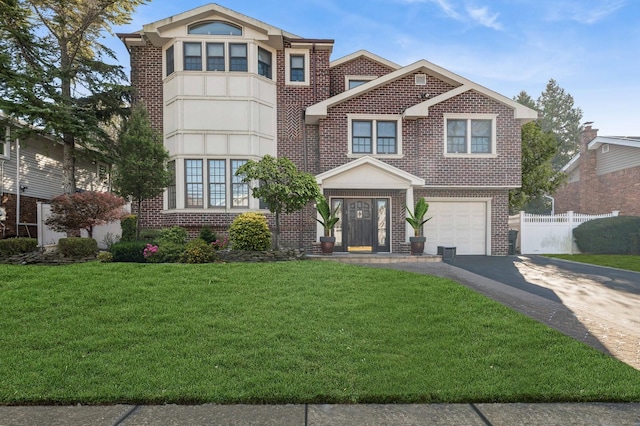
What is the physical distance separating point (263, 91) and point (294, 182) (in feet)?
17.8

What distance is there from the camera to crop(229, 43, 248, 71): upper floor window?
13.6 meters

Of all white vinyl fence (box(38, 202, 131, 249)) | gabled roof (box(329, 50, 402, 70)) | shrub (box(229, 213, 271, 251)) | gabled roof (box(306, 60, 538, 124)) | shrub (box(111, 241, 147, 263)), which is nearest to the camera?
shrub (box(111, 241, 147, 263))

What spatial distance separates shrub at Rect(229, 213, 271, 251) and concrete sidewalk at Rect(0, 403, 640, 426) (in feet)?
22.9

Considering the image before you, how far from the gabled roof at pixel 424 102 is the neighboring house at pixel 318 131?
4cm

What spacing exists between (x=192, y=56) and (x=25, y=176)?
8.77 metres

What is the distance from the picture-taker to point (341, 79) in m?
16.0

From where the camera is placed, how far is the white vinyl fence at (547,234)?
15.9 metres

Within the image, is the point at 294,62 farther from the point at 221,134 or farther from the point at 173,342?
the point at 173,342

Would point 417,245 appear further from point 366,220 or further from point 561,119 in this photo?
point 561,119

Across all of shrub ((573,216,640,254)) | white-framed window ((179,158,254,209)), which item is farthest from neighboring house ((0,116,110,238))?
shrub ((573,216,640,254))

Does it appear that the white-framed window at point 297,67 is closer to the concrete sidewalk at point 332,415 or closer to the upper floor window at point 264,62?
the upper floor window at point 264,62

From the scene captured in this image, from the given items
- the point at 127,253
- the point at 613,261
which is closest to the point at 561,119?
the point at 613,261

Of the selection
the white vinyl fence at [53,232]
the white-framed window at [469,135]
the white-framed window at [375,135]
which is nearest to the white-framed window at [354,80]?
the white-framed window at [375,135]

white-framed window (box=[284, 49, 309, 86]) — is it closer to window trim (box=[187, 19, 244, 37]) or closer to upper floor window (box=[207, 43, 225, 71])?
window trim (box=[187, 19, 244, 37])
